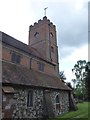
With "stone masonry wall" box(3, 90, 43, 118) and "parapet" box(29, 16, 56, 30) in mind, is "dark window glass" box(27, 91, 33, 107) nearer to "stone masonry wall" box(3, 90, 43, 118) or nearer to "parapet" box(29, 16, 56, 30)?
"stone masonry wall" box(3, 90, 43, 118)

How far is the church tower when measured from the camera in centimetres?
3362

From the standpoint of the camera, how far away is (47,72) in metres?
28.6

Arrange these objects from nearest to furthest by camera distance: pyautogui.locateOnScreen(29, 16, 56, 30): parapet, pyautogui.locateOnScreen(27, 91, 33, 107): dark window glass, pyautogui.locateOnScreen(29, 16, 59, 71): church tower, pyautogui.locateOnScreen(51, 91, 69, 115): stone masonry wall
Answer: pyautogui.locateOnScreen(27, 91, 33, 107): dark window glass, pyautogui.locateOnScreen(51, 91, 69, 115): stone masonry wall, pyautogui.locateOnScreen(29, 16, 59, 71): church tower, pyautogui.locateOnScreen(29, 16, 56, 30): parapet

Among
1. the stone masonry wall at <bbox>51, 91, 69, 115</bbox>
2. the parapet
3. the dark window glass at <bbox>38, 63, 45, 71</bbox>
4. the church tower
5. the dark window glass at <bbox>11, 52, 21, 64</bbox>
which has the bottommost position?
the stone masonry wall at <bbox>51, 91, 69, 115</bbox>

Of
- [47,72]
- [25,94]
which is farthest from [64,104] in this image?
[25,94]

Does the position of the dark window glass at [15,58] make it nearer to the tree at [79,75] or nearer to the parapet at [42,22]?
the parapet at [42,22]

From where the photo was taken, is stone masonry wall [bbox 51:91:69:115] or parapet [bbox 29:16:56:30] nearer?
stone masonry wall [bbox 51:91:69:115]

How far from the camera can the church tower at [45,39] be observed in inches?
1324

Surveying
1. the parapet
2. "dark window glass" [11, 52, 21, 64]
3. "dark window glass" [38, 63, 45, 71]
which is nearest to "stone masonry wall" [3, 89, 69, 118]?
"dark window glass" [11, 52, 21, 64]

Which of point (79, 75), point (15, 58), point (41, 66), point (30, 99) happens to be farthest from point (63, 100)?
point (79, 75)

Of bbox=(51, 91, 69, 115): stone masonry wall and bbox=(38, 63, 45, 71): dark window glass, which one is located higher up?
bbox=(38, 63, 45, 71): dark window glass

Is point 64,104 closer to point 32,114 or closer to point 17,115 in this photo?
point 32,114

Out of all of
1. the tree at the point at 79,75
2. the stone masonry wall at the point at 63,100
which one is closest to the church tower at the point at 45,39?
the stone masonry wall at the point at 63,100

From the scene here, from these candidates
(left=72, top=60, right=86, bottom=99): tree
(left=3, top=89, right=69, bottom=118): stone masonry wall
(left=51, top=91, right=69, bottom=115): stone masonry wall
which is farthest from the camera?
(left=72, top=60, right=86, bottom=99): tree
